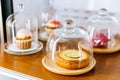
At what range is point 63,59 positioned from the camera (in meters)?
0.86

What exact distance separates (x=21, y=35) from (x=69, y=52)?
10.3 inches

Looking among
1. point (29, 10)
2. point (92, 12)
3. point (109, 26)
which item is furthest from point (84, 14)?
point (29, 10)

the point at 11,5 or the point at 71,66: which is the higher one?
the point at 11,5

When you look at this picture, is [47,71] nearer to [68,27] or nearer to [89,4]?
[68,27]

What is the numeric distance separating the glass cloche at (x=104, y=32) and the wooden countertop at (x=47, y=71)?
0.15ft

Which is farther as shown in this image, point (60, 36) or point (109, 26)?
point (109, 26)

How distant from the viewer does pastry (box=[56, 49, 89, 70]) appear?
85cm

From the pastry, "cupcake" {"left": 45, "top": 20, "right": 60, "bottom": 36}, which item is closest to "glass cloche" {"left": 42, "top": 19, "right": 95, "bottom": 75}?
the pastry

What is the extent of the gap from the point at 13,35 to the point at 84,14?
0.41m

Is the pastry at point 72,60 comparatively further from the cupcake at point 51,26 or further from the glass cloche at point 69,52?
the cupcake at point 51,26

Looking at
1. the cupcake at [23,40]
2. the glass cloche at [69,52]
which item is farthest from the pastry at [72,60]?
the cupcake at [23,40]

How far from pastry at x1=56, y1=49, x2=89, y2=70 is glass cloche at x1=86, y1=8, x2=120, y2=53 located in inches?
6.6

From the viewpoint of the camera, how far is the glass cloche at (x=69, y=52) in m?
0.85

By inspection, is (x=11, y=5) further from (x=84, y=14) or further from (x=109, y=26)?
(x=109, y=26)
